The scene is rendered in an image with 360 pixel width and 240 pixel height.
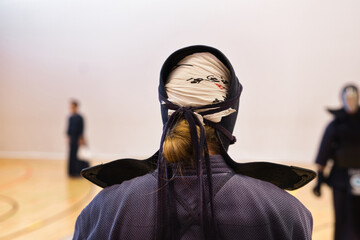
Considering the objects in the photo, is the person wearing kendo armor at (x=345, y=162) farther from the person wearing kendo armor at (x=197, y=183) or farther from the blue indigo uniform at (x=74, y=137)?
the blue indigo uniform at (x=74, y=137)

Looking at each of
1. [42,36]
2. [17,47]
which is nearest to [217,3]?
[42,36]

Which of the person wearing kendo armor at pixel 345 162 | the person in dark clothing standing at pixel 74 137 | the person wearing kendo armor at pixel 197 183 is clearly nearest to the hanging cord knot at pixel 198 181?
the person wearing kendo armor at pixel 197 183

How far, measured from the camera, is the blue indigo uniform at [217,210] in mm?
1066

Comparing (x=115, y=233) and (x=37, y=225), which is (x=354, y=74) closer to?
(x=37, y=225)

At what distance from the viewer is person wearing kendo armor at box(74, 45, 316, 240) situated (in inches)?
41.7

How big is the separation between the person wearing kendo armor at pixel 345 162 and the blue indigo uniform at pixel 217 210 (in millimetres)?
3011

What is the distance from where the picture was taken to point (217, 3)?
33.7 ft

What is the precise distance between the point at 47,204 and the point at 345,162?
4.57 m

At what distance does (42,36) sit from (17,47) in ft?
3.20

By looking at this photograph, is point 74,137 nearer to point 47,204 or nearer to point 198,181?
point 47,204

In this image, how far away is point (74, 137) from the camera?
27.2ft

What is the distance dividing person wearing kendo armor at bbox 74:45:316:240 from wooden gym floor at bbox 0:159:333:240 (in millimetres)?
2700

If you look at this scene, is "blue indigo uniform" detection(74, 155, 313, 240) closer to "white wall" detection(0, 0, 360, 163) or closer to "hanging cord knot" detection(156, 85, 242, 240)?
"hanging cord knot" detection(156, 85, 242, 240)

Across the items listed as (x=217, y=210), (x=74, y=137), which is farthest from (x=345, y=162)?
(x=74, y=137)
